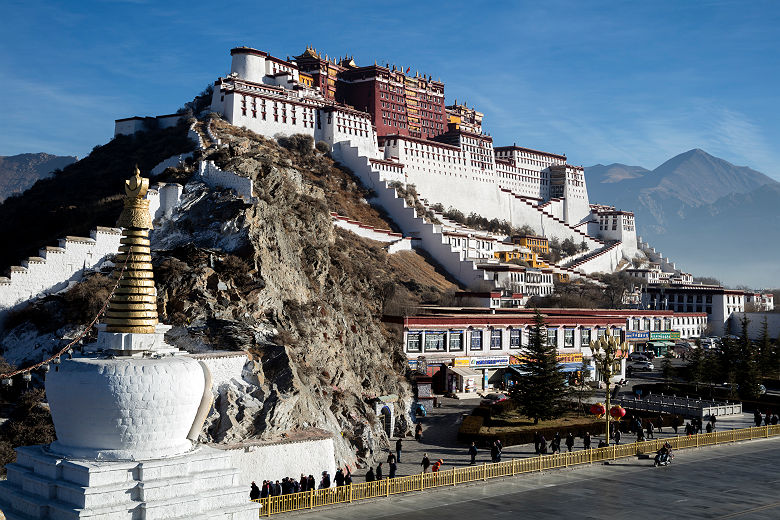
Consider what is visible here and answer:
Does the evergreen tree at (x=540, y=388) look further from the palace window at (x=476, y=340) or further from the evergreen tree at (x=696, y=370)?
the evergreen tree at (x=696, y=370)

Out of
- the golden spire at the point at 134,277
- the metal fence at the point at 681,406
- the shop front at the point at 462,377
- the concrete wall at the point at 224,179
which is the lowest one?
the metal fence at the point at 681,406

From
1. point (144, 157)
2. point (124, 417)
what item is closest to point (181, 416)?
point (124, 417)

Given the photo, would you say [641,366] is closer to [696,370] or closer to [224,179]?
[696,370]

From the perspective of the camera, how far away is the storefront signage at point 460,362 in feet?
169

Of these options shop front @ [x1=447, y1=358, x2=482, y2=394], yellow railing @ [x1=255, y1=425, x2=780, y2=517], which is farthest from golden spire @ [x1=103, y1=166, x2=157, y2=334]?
shop front @ [x1=447, y1=358, x2=482, y2=394]

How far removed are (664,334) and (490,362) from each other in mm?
33812

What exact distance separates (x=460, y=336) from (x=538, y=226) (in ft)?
220

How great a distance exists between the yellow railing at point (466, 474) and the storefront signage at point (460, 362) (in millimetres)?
17423

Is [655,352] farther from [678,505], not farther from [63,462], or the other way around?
[63,462]

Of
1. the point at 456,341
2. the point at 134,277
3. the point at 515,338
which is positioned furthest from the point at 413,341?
the point at 134,277

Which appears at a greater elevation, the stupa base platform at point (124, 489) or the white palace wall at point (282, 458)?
the stupa base platform at point (124, 489)

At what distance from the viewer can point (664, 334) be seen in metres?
80.7

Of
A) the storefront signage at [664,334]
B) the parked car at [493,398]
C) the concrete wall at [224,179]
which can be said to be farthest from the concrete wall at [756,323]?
the concrete wall at [224,179]

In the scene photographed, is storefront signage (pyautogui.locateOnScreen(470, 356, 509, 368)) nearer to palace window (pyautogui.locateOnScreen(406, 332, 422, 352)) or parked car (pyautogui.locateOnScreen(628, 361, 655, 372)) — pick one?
palace window (pyautogui.locateOnScreen(406, 332, 422, 352))
